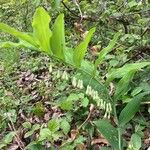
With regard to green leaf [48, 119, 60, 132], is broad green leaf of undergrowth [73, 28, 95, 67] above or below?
A: above

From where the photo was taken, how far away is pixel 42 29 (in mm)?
1527

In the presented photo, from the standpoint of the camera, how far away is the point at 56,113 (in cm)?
285

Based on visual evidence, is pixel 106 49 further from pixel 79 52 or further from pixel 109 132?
pixel 109 132

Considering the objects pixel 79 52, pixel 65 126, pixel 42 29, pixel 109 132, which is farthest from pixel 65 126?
pixel 42 29

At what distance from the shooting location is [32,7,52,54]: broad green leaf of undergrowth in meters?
1.46

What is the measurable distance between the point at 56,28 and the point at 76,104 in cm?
122

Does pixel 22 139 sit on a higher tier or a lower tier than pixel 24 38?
lower

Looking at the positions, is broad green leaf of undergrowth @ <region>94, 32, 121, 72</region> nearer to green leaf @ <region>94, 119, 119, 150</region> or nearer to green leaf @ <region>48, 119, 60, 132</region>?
green leaf @ <region>94, 119, 119, 150</region>

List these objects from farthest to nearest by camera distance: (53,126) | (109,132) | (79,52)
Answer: (53,126) < (109,132) < (79,52)

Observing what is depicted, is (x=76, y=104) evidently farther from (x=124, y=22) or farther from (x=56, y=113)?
(x=124, y=22)

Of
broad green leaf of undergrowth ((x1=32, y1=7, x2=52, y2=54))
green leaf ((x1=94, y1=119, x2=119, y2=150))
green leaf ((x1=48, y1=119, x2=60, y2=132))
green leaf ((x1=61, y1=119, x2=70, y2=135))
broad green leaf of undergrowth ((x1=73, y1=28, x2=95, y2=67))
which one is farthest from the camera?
green leaf ((x1=61, y1=119, x2=70, y2=135))

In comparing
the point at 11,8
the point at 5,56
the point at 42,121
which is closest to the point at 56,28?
the point at 42,121

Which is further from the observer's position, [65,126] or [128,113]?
[65,126]

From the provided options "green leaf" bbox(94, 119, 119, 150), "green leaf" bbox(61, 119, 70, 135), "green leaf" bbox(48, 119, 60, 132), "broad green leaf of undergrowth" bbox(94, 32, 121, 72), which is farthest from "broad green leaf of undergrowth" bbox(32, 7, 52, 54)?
"green leaf" bbox(61, 119, 70, 135)
